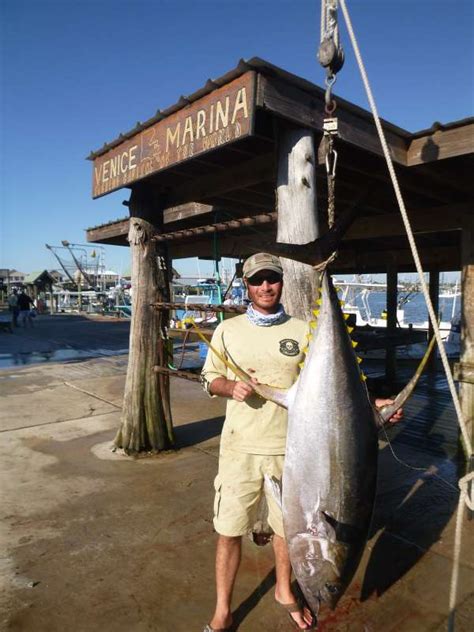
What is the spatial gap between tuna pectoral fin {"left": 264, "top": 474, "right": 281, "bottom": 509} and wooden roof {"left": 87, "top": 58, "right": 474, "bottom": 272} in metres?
1.11

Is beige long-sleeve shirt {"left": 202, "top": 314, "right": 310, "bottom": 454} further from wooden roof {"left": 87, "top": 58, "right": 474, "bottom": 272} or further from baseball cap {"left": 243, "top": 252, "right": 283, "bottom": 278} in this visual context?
wooden roof {"left": 87, "top": 58, "right": 474, "bottom": 272}

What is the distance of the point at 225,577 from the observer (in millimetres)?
2035

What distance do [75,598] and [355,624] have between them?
53.4 inches

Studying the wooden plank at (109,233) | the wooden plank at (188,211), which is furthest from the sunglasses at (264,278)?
the wooden plank at (109,233)

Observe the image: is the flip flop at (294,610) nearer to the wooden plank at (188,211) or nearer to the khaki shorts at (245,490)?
the khaki shorts at (245,490)

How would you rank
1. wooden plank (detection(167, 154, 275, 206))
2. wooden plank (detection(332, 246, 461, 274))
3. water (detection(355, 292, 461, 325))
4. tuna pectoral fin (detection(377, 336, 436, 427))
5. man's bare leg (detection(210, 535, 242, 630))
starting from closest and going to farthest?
tuna pectoral fin (detection(377, 336, 436, 427)) → man's bare leg (detection(210, 535, 242, 630)) → wooden plank (detection(167, 154, 275, 206)) → wooden plank (detection(332, 246, 461, 274)) → water (detection(355, 292, 461, 325))

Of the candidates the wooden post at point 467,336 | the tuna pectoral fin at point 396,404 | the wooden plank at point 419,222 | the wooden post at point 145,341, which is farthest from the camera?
the wooden plank at point 419,222

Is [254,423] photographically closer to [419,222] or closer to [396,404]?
[396,404]

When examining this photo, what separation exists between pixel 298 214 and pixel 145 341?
2.18 m

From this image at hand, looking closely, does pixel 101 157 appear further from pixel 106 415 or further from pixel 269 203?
pixel 106 415

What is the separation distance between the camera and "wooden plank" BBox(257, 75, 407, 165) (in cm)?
250

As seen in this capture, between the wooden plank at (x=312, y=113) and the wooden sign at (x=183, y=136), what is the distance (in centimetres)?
10

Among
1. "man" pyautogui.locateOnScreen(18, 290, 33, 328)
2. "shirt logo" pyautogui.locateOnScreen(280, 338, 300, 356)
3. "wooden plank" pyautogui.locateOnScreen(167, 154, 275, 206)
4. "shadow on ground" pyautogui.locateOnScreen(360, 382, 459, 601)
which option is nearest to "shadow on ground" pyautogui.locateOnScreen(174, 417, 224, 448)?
"shadow on ground" pyautogui.locateOnScreen(360, 382, 459, 601)

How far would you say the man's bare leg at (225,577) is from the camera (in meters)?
1.99
